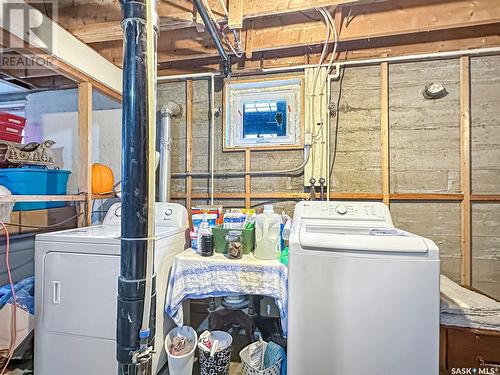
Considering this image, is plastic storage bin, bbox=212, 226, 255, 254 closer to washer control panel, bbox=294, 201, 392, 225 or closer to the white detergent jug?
the white detergent jug

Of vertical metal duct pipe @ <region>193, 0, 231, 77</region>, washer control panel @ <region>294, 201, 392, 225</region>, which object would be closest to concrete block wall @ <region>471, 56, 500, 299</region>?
washer control panel @ <region>294, 201, 392, 225</region>

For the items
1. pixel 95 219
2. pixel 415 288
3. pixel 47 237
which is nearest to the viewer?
pixel 415 288

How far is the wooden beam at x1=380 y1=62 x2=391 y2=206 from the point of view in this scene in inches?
92.2

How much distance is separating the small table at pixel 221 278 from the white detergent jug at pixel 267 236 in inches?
2.3

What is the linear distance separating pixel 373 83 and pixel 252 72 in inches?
44.4

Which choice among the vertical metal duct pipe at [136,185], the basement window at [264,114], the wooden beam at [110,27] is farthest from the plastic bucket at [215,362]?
the wooden beam at [110,27]

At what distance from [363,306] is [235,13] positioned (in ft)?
6.56

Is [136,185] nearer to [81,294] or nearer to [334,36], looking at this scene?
[81,294]

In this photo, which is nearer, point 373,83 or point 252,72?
point 373,83

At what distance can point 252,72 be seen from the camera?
263 cm

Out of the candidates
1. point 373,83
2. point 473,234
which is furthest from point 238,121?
point 473,234

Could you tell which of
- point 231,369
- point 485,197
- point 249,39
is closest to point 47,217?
point 231,369

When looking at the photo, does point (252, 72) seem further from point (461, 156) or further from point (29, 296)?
point (29, 296)

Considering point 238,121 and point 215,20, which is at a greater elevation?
point 215,20
